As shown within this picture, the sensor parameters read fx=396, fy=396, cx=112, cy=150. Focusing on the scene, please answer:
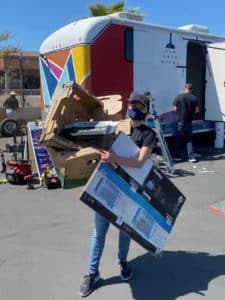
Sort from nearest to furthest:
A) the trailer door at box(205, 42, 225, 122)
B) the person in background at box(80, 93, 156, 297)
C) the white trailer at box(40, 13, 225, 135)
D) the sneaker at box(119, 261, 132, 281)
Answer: the person in background at box(80, 93, 156, 297), the sneaker at box(119, 261, 132, 281), the white trailer at box(40, 13, 225, 135), the trailer door at box(205, 42, 225, 122)

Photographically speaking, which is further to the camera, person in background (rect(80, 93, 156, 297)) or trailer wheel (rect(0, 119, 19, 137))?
trailer wheel (rect(0, 119, 19, 137))

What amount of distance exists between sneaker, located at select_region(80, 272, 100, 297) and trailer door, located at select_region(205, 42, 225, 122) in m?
7.75

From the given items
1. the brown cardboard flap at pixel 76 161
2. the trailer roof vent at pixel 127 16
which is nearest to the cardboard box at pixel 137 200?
the brown cardboard flap at pixel 76 161

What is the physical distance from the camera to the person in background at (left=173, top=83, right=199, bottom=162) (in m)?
9.26

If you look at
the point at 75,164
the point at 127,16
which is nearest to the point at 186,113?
the point at 127,16

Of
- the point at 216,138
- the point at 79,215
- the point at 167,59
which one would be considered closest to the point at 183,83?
the point at 167,59

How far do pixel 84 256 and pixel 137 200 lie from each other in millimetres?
1232

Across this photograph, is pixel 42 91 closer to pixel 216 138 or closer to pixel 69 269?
pixel 216 138

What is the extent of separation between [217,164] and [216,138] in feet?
6.73

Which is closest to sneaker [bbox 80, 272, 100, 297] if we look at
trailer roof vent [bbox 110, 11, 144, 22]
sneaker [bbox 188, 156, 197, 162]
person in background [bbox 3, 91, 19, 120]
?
sneaker [bbox 188, 156, 197, 162]

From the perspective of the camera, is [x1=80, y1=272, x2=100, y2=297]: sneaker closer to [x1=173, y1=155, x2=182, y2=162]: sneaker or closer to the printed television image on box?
the printed television image on box

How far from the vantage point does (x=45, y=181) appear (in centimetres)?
703

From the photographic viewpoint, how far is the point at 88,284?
138 inches

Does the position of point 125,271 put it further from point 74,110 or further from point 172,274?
point 74,110
